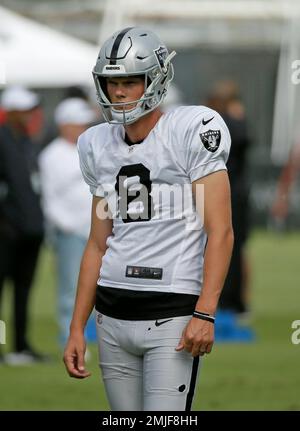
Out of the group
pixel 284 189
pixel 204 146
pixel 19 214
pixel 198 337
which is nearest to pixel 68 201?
pixel 19 214

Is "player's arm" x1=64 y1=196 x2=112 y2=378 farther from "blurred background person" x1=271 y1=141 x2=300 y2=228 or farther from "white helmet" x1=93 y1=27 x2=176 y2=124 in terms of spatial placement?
"blurred background person" x1=271 y1=141 x2=300 y2=228

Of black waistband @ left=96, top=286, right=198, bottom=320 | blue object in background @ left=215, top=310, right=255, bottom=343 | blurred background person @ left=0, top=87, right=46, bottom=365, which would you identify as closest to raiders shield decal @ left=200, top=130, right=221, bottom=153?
black waistband @ left=96, top=286, right=198, bottom=320

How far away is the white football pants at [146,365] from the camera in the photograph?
517cm

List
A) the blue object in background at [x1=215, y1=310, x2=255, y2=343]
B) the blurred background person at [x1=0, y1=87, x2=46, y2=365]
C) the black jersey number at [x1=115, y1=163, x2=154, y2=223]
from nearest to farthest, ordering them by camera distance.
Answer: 1. the black jersey number at [x1=115, y1=163, x2=154, y2=223]
2. the blurred background person at [x1=0, y1=87, x2=46, y2=365]
3. the blue object in background at [x1=215, y1=310, x2=255, y2=343]

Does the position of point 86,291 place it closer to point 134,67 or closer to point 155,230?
point 155,230

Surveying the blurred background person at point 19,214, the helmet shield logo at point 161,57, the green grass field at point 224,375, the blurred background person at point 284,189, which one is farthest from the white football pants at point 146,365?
the blurred background person at point 284,189

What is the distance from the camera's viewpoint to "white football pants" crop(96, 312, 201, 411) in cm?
517

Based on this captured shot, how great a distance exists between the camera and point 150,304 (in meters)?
5.24

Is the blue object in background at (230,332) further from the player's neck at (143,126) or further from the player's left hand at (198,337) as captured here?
the player's left hand at (198,337)

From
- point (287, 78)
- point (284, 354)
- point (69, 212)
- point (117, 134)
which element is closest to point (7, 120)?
point (69, 212)

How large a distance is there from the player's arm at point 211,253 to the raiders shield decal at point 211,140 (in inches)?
3.9

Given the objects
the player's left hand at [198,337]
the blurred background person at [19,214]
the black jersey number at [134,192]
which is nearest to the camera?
the player's left hand at [198,337]

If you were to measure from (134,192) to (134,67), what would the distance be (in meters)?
0.50

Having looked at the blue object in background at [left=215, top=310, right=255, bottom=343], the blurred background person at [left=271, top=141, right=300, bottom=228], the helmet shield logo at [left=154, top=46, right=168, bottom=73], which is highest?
the helmet shield logo at [left=154, top=46, right=168, bottom=73]
